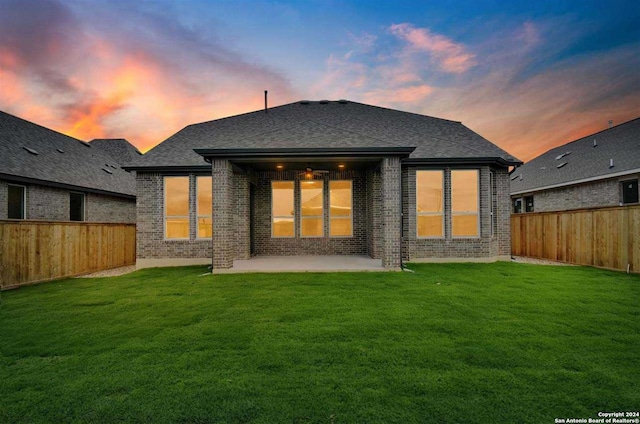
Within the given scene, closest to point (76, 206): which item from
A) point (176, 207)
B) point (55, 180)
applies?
point (55, 180)

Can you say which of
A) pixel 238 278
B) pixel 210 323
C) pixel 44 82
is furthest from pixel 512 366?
pixel 44 82

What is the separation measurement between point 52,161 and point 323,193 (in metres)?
11.5

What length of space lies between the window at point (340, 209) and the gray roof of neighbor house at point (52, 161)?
34.3ft

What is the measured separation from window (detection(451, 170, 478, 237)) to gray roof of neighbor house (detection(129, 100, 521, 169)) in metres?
0.75

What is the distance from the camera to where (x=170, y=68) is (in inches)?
508

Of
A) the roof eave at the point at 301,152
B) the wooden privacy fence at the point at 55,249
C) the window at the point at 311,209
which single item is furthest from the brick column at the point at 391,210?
the wooden privacy fence at the point at 55,249

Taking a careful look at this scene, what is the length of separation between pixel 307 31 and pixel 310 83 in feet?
11.0

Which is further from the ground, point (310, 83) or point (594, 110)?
point (310, 83)

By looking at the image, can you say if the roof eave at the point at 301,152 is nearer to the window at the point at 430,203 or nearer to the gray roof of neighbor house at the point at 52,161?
the window at the point at 430,203

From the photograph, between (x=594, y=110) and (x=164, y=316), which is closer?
(x=164, y=316)

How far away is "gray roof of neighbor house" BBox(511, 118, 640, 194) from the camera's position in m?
12.7

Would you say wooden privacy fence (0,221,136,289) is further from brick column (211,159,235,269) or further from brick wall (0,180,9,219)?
brick column (211,159,235,269)

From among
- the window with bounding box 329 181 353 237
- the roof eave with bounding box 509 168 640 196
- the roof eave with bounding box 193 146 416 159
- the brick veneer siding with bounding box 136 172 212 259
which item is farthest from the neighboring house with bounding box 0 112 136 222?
the roof eave with bounding box 509 168 640 196

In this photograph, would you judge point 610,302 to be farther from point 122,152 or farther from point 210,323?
point 122,152
